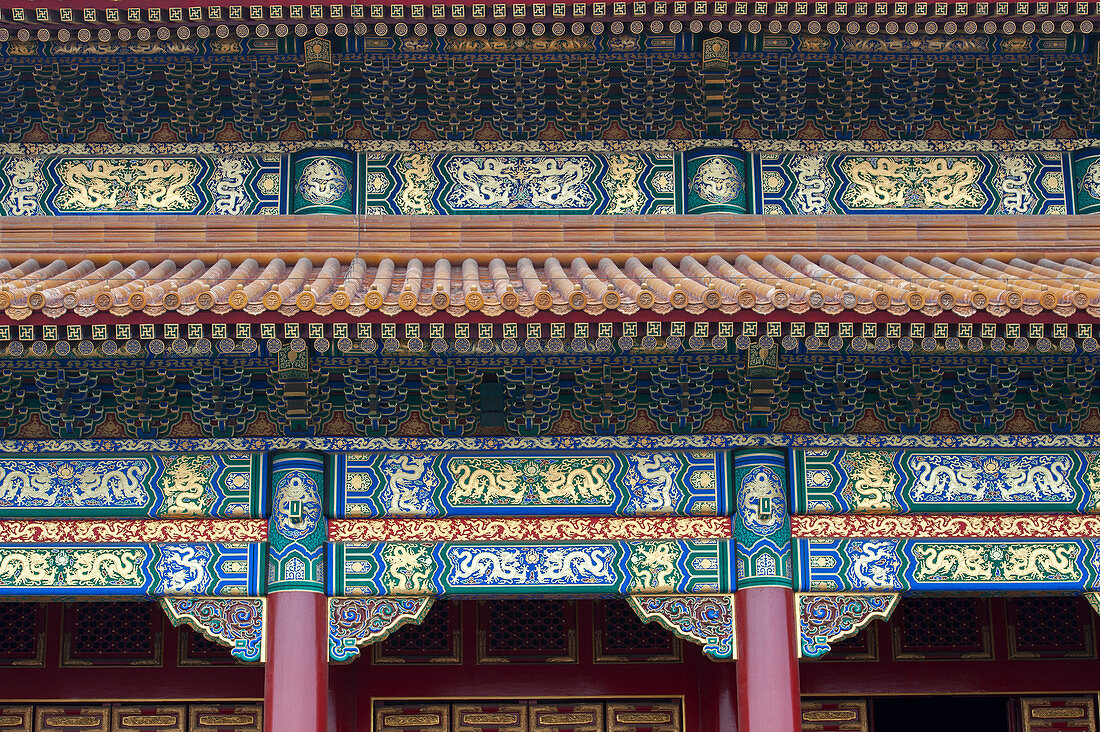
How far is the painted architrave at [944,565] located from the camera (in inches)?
247

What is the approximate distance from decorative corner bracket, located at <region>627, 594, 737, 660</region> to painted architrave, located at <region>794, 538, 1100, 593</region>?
421 millimetres

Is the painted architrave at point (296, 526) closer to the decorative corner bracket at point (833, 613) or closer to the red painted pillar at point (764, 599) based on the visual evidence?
the red painted pillar at point (764, 599)

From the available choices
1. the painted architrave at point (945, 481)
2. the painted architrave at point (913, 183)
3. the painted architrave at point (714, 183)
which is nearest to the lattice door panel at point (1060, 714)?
the painted architrave at point (945, 481)

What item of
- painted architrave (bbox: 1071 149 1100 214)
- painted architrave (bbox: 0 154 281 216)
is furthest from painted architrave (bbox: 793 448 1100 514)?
painted architrave (bbox: 0 154 281 216)

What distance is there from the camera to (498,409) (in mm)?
6320

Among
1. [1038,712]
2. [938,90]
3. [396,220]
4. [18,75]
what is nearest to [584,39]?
A: [396,220]

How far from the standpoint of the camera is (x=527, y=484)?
637cm

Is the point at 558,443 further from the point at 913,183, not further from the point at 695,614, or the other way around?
the point at 913,183

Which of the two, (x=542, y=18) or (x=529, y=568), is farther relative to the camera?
(x=542, y=18)

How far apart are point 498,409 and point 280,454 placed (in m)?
1.16

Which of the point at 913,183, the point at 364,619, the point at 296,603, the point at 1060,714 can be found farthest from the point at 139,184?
the point at 1060,714

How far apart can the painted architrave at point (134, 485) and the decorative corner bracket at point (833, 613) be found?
112 inches

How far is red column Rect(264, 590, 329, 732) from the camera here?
602cm

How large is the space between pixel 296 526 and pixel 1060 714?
16.5 feet
